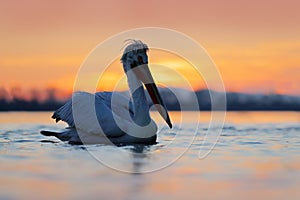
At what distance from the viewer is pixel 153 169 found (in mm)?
7496

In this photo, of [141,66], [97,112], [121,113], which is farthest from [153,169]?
[141,66]

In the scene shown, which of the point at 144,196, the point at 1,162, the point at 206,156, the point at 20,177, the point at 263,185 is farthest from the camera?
the point at 206,156

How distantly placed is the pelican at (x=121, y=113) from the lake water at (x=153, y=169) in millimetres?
270

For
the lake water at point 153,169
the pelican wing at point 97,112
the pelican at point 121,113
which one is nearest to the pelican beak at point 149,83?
the pelican at point 121,113

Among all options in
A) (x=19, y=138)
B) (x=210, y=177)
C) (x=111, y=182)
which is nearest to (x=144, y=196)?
(x=111, y=182)

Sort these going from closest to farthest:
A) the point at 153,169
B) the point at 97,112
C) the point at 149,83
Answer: the point at 153,169
the point at 97,112
the point at 149,83

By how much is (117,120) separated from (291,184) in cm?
381

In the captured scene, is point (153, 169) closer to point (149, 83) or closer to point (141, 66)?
point (149, 83)

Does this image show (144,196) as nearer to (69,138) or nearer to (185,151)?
(185,151)

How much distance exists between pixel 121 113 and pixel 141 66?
0.86 meters

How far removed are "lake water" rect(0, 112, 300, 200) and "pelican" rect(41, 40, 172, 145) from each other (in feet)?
0.89

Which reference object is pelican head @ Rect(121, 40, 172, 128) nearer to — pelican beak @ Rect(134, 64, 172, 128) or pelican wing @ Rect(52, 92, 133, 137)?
pelican beak @ Rect(134, 64, 172, 128)

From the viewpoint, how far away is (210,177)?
6863mm

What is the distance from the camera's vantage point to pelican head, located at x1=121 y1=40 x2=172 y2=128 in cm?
1024
